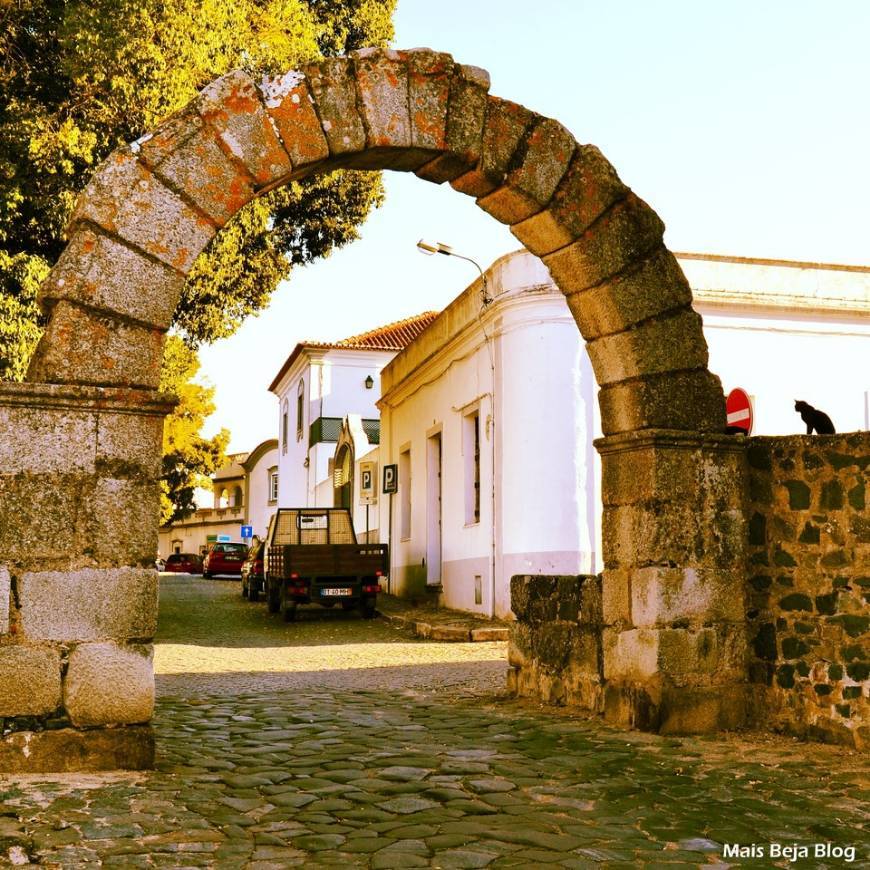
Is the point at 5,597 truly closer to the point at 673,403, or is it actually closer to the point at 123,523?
the point at 123,523

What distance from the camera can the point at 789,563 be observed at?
23.8 feet

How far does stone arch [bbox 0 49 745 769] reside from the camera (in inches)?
234

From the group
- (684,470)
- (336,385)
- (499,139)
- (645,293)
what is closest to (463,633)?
(684,470)

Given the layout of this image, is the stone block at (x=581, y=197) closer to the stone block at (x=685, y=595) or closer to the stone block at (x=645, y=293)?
the stone block at (x=645, y=293)

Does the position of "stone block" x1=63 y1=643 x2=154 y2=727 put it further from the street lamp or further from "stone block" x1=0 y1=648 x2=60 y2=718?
the street lamp

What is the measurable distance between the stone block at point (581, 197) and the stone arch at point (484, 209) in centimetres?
1

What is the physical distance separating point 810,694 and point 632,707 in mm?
1125

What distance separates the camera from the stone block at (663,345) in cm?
750

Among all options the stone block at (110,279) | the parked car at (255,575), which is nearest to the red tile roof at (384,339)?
the parked car at (255,575)

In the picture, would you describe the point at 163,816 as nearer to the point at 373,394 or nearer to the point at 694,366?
the point at 694,366

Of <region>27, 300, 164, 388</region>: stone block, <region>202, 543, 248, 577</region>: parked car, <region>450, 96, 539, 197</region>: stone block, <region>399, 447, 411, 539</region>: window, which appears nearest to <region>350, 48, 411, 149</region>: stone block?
<region>450, 96, 539, 197</region>: stone block

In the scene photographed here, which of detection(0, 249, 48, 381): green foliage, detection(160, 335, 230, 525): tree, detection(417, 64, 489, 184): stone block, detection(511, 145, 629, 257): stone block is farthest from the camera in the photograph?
detection(160, 335, 230, 525): tree

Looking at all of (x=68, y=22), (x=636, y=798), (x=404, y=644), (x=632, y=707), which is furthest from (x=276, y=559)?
(x=636, y=798)

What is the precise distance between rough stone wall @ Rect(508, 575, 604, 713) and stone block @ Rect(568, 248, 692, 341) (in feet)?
6.09
